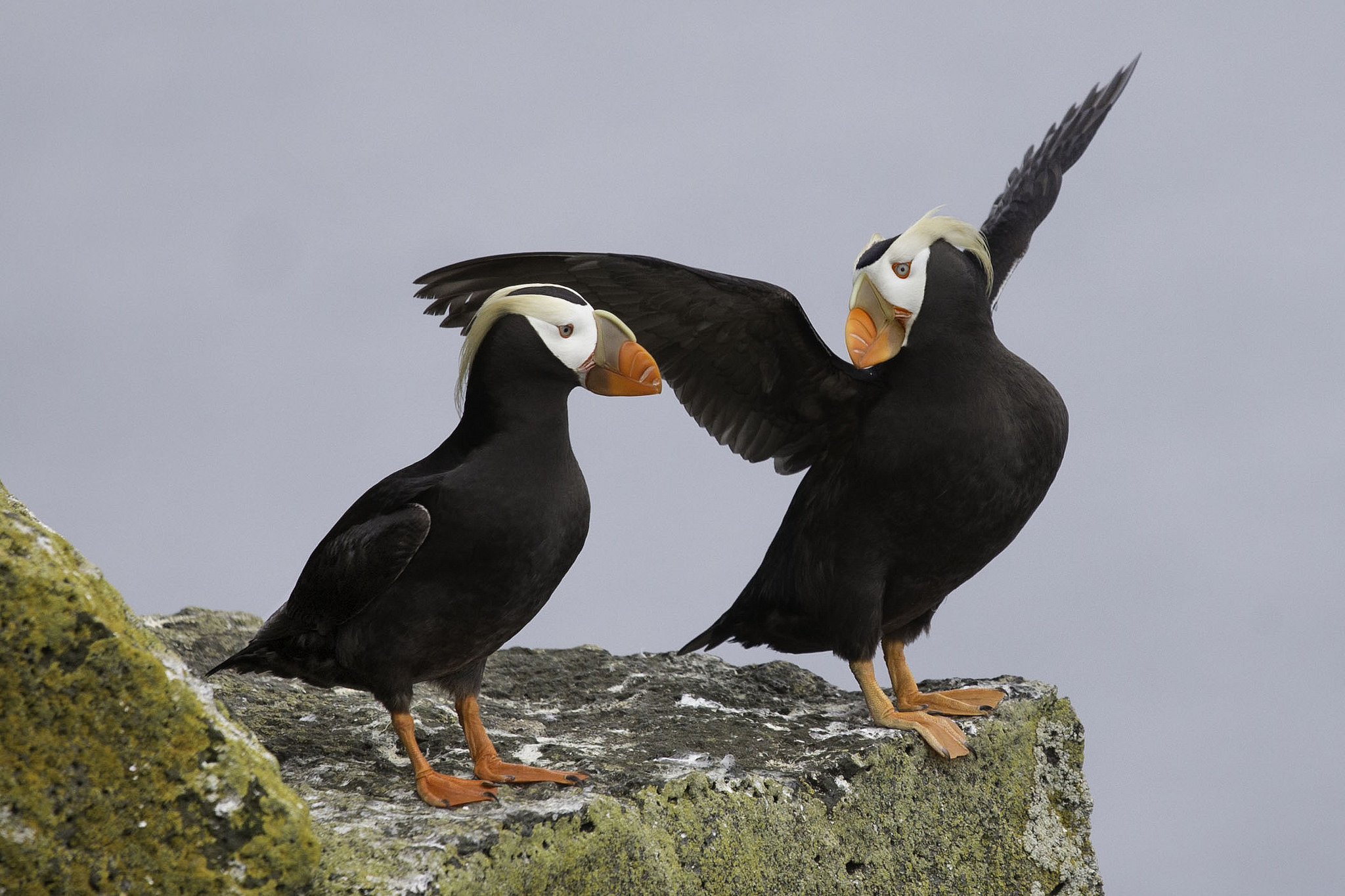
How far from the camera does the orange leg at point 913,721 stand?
4082 mm

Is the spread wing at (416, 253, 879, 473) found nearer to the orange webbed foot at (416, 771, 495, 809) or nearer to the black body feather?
the black body feather

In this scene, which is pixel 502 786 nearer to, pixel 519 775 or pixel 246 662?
pixel 519 775

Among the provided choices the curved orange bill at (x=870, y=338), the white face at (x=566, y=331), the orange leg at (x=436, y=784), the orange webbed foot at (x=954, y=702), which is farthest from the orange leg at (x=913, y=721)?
the white face at (x=566, y=331)

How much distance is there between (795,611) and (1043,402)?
3.30 ft

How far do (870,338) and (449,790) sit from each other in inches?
70.9

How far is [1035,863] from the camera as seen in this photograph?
4270 mm

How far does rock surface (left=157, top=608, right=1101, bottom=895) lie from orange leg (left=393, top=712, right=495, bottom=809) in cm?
4

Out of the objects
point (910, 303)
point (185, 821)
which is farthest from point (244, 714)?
point (910, 303)

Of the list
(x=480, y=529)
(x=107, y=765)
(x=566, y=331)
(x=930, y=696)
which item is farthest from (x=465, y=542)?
(x=930, y=696)

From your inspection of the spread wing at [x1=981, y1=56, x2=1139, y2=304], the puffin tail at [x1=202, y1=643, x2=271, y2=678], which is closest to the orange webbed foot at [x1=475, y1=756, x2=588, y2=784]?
the puffin tail at [x1=202, y1=643, x2=271, y2=678]

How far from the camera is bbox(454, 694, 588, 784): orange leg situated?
3479mm

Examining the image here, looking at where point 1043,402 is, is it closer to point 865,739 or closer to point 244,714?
point 865,739

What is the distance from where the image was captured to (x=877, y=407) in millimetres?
4262

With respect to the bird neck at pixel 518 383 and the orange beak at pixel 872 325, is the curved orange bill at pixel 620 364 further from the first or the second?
the orange beak at pixel 872 325
